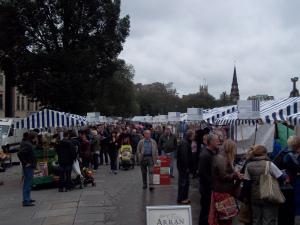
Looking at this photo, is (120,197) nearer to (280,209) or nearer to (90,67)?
(280,209)

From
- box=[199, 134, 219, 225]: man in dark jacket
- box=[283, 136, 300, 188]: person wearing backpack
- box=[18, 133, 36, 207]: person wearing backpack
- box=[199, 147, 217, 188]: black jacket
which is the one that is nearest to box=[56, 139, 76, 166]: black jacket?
box=[18, 133, 36, 207]: person wearing backpack

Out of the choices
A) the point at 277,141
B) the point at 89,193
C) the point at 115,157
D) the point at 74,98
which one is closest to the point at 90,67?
the point at 74,98

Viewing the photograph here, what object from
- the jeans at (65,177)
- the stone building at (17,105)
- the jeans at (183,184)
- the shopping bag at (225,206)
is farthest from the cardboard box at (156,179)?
the stone building at (17,105)

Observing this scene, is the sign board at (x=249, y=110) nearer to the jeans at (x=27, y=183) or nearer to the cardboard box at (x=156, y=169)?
the cardboard box at (x=156, y=169)

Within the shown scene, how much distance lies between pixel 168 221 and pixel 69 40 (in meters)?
37.0

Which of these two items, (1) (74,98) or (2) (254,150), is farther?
(1) (74,98)

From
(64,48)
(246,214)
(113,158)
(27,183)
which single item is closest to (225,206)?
(246,214)

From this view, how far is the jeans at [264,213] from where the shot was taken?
848 cm

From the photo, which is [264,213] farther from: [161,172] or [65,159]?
[65,159]

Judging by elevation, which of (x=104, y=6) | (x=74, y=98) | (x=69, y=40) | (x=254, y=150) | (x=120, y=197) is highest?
(x=104, y=6)

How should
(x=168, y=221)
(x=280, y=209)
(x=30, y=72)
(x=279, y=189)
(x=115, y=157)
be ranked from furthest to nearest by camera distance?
1. (x=30, y=72)
2. (x=115, y=157)
3. (x=280, y=209)
4. (x=279, y=189)
5. (x=168, y=221)

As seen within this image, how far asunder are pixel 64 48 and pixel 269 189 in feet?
116

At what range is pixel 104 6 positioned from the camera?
43156 millimetres

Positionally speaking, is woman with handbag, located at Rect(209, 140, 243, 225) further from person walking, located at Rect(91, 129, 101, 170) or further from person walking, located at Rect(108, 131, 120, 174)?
person walking, located at Rect(91, 129, 101, 170)
